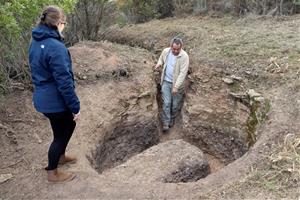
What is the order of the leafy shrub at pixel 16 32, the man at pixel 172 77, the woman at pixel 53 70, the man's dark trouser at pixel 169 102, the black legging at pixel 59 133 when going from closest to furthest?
1. the woman at pixel 53 70
2. the black legging at pixel 59 133
3. the leafy shrub at pixel 16 32
4. the man at pixel 172 77
5. the man's dark trouser at pixel 169 102

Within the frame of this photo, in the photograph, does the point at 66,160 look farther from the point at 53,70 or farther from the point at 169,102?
the point at 169,102

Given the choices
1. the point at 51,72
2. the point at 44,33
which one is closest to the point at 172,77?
the point at 51,72

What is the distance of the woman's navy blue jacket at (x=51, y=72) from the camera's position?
205 inches

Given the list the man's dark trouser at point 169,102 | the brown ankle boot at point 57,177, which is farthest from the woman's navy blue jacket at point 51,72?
the man's dark trouser at point 169,102

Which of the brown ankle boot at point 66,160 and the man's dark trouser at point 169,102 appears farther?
the man's dark trouser at point 169,102

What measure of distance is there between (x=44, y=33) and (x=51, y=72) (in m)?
0.49

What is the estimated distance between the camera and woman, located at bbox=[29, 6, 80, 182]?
5.20m

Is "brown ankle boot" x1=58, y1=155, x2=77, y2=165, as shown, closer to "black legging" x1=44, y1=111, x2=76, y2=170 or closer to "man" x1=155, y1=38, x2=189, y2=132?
"black legging" x1=44, y1=111, x2=76, y2=170

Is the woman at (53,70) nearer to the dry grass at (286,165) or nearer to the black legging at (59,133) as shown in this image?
the black legging at (59,133)

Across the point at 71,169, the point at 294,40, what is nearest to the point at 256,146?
the point at 71,169

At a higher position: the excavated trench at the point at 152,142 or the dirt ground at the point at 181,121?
the dirt ground at the point at 181,121

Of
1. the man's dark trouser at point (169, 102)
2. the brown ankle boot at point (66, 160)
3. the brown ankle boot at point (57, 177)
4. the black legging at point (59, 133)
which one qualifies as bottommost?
the man's dark trouser at point (169, 102)

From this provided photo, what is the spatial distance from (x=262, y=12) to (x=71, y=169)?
349 inches

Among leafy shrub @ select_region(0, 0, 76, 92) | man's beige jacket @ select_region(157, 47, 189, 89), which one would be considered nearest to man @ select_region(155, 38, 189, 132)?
man's beige jacket @ select_region(157, 47, 189, 89)
